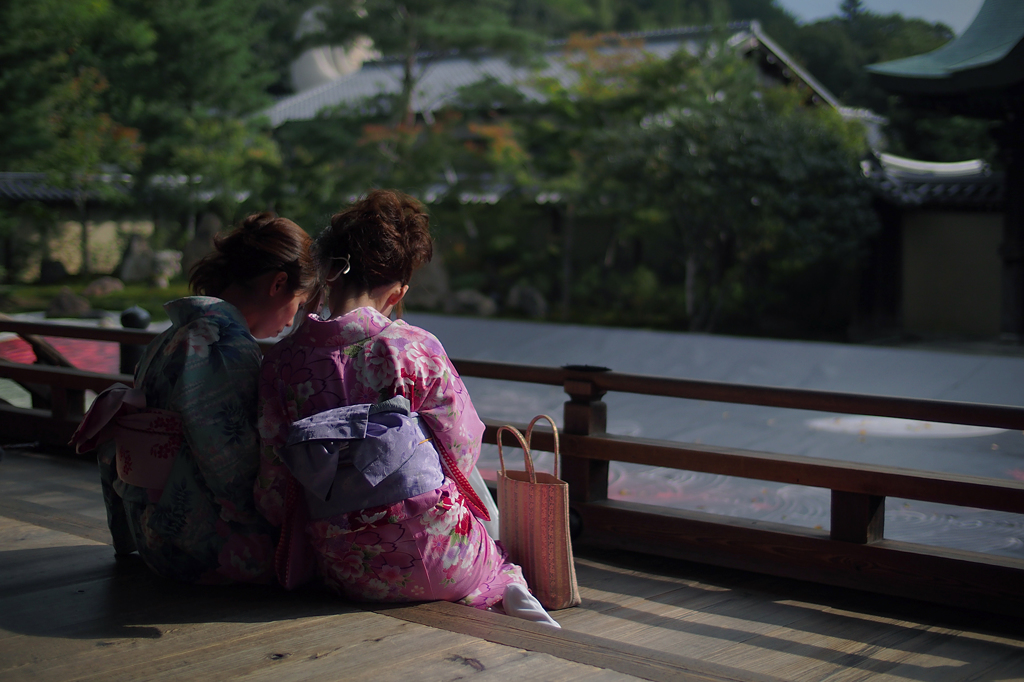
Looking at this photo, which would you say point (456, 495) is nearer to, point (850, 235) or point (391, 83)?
point (850, 235)

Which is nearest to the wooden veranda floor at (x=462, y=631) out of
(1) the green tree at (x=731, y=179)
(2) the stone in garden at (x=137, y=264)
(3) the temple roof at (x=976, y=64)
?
(3) the temple roof at (x=976, y=64)

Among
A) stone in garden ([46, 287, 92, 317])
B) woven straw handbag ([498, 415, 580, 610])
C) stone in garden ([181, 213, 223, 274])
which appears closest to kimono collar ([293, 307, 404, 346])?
woven straw handbag ([498, 415, 580, 610])

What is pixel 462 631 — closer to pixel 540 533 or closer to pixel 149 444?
pixel 540 533

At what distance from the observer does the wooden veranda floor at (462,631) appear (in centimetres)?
171

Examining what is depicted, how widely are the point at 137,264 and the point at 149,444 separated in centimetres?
1908

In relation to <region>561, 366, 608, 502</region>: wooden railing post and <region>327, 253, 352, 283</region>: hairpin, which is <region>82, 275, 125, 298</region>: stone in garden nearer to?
<region>561, 366, 608, 502</region>: wooden railing post

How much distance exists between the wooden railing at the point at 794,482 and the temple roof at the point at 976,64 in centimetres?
784

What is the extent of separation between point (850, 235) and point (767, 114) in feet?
7.30

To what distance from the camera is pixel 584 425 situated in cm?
304

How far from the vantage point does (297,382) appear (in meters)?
1.95

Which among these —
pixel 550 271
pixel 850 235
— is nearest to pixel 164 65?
pixel 550 271

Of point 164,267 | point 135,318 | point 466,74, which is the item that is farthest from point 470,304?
point 135,318

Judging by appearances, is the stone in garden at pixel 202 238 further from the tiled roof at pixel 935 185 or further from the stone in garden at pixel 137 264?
the tiled roof at pixel 935 185

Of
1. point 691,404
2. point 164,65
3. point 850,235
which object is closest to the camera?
point 691,404
